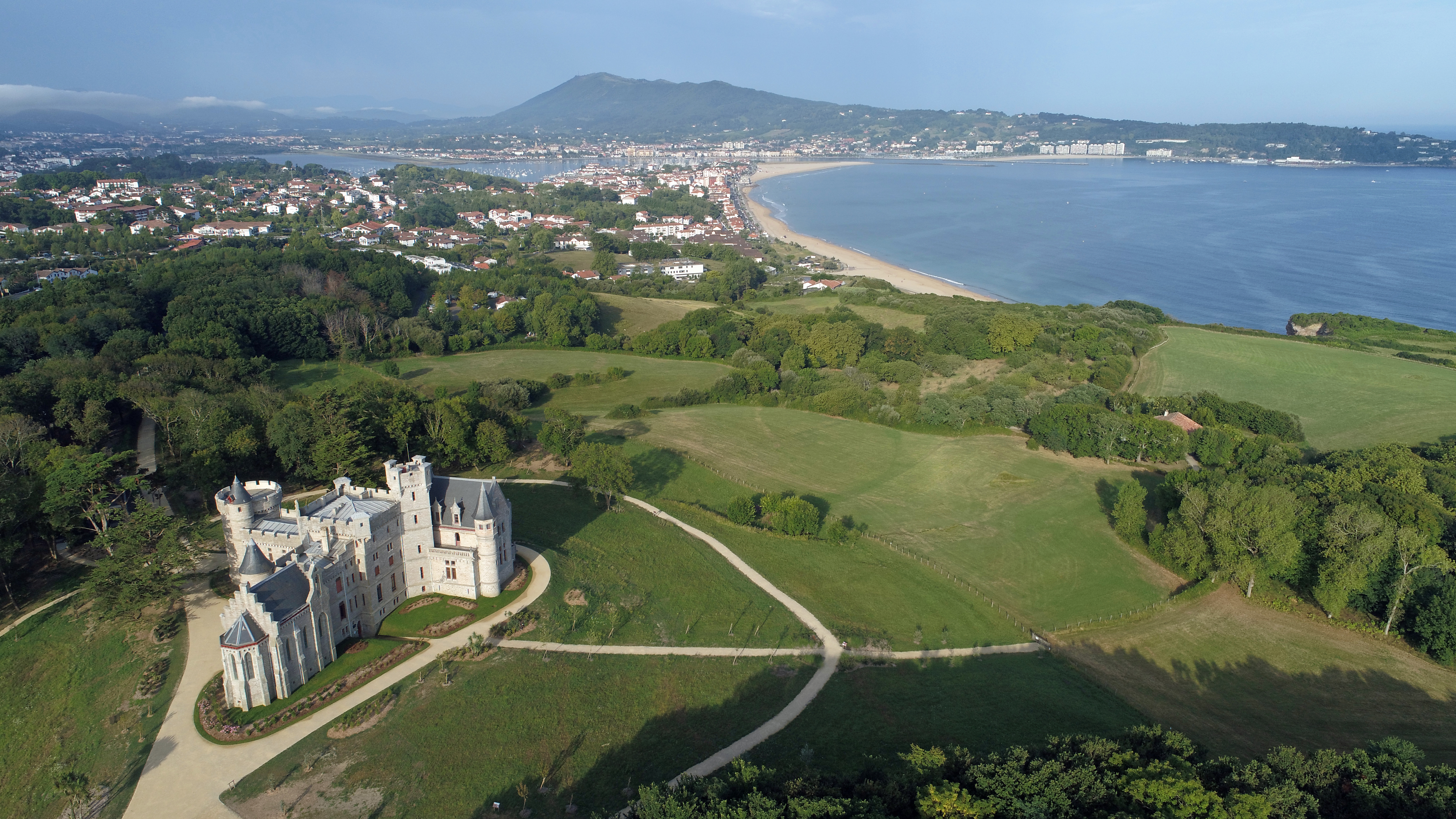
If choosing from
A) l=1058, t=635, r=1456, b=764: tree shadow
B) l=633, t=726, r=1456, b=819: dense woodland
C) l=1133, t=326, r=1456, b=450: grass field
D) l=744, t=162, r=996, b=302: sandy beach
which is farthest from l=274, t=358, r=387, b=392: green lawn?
l=1133, t=326, r=1456, b=450: grass field

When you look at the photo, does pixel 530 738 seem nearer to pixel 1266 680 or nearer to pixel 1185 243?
pixel 1266 680

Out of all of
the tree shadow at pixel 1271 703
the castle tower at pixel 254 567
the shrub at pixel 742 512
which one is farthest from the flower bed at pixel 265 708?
the tree shadow at pixel 1271 703

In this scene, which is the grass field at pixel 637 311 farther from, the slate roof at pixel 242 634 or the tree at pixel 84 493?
the slate roof at pixel 242 634

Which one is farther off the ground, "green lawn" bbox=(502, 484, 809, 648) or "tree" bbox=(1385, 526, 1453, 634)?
"tree" bbox=(1385, 526, 1453, 634)

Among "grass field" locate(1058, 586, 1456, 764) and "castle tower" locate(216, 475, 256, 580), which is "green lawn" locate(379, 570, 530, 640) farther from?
"grass field" locate(1058, 586, 1456, 764)

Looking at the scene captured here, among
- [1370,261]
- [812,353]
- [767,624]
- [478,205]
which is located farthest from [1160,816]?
[478,205]
